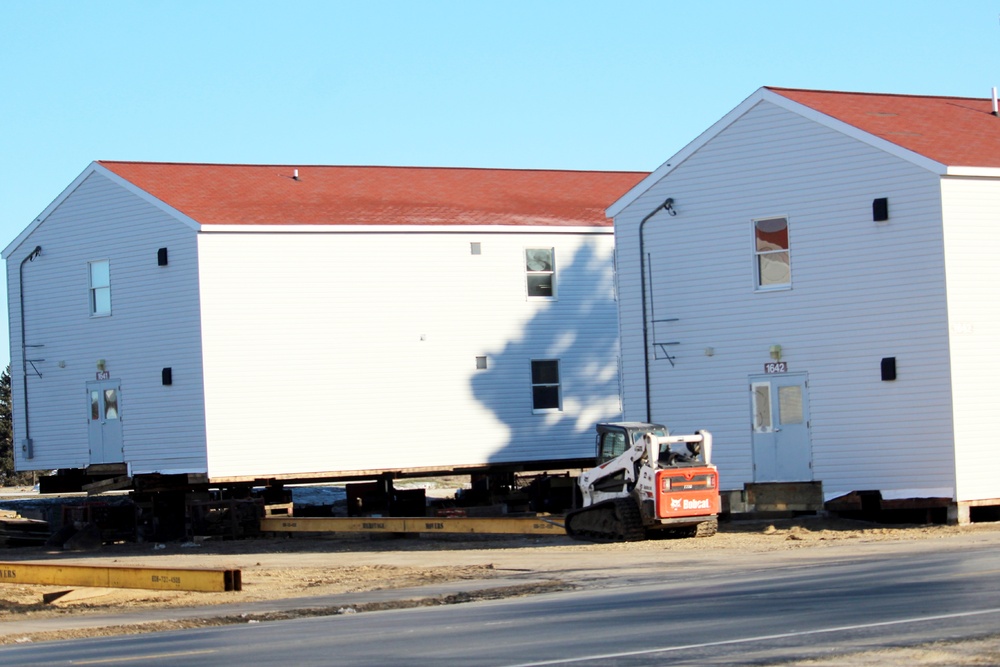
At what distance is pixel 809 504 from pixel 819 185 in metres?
5.91

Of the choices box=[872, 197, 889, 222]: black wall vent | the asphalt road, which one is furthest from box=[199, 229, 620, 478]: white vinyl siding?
the asphalt road

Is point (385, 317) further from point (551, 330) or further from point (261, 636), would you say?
point (261, 636)

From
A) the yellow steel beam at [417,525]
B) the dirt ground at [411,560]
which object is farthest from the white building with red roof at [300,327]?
the dirt ground at [411,560]

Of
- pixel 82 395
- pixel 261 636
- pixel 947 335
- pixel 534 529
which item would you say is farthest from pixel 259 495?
pixel 261 636

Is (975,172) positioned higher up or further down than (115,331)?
higher up

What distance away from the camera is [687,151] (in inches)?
1129

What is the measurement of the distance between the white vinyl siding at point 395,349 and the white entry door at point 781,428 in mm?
8977

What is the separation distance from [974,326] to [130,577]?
1467 centimetres

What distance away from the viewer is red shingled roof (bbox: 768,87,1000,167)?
84.1 feet

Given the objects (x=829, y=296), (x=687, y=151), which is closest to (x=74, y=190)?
(x=687, y=151)

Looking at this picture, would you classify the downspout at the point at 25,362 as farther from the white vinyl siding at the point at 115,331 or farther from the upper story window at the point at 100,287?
the upper story window at the point at 100,287

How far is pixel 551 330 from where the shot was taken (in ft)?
117

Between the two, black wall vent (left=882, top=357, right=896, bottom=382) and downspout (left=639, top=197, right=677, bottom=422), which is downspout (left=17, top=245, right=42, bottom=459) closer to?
downspout (left=639, top=197, right=677, bottom=422)

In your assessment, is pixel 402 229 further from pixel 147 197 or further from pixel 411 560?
pixel 411 560
